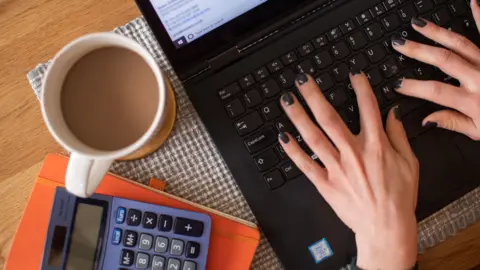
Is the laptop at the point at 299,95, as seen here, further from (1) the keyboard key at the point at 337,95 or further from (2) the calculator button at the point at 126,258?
(2) the calculator button at the point at 126,258

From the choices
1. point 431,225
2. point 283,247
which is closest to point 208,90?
point 283,247

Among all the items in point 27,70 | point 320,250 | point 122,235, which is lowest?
point 320,250

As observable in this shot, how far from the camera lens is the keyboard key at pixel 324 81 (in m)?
0.49

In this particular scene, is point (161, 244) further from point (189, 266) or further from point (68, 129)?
point (68, 129)

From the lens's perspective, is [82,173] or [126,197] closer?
[82,173]

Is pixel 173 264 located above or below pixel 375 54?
below

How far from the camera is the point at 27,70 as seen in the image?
20.8 inches

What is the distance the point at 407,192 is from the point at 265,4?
0.79 feet

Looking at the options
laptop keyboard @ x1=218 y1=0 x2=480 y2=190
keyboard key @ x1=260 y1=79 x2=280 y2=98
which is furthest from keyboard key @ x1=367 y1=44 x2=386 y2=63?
keyboard key @ x1=260 y1=79 x2=280 y2=98

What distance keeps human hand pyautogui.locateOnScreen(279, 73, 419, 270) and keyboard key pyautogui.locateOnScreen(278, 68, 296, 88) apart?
12 millimetres

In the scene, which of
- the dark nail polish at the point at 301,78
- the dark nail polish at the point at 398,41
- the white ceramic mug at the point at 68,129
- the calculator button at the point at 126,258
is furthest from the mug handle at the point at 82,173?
the dark nail polish at the point at 398,41

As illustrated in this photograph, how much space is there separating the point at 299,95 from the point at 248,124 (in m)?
0.06

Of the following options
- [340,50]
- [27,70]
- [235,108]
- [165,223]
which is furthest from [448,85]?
[27,70]

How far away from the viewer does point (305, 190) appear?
0.49 metres
